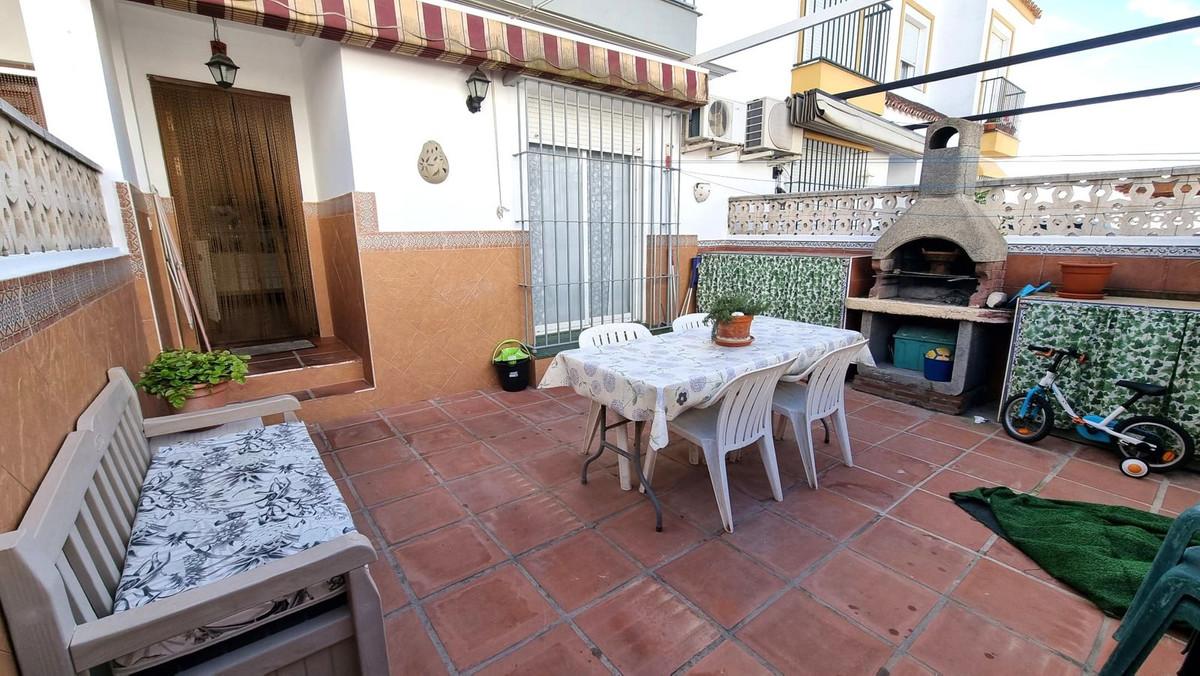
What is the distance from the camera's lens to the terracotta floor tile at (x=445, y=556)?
2184 mm

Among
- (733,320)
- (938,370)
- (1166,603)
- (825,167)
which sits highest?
(825,167)

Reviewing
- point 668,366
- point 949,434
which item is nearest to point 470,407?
point 668,366

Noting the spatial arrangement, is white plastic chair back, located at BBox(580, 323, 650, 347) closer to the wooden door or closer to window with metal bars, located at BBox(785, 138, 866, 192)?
the wooden door

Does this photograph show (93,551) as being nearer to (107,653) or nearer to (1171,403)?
(107,653)

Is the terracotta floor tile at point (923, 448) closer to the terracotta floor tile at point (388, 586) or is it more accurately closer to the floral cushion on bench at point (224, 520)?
the terracotta floor tile at point (388, 586)

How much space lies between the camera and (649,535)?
2.46 m

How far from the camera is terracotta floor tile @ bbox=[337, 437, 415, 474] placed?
3.21 metres

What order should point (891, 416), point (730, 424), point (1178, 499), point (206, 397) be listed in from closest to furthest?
1. point (730, 424)
2. point (1178, 499)
3. point (206, 397)
4. point (891, 416)

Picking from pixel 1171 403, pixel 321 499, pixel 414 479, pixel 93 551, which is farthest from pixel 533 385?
A: pixel 1171 403

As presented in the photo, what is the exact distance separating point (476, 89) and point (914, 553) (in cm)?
441

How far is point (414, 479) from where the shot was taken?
9.99 ft

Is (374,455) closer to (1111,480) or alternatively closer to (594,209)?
(594,209)

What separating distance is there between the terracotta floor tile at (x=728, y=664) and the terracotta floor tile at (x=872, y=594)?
0.49m

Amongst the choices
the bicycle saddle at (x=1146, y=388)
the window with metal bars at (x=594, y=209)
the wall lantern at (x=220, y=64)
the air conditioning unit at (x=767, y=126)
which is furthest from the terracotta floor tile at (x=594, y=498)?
the air conditioning unit at (x=767, y=126)
